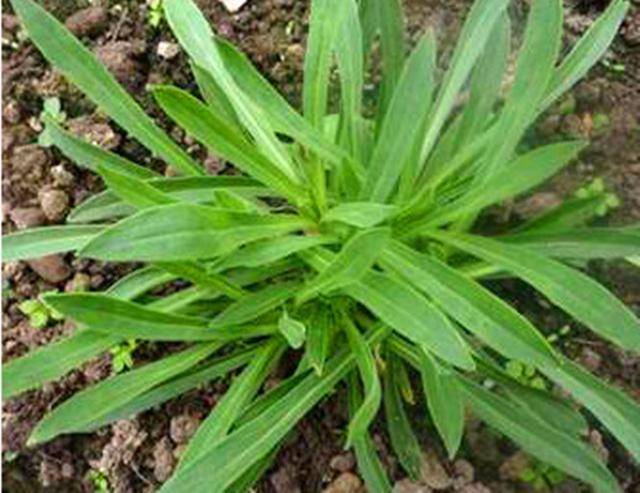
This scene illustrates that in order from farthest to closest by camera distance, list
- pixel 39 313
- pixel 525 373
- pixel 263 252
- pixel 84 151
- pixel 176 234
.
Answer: pixel 39 313 → pixel 525 373 → pixel 84 151 → pixel 263 252 → pixel 176 234

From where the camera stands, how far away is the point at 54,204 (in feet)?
6.19

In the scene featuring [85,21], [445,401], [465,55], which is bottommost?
[445,401]

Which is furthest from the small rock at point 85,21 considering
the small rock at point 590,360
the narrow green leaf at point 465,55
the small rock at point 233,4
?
the small rock at point 590,360

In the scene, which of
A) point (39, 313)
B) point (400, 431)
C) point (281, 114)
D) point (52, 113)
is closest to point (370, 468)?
point (400, 431)

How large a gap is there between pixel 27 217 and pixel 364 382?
748 mm

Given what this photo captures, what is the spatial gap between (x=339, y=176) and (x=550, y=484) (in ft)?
1.95

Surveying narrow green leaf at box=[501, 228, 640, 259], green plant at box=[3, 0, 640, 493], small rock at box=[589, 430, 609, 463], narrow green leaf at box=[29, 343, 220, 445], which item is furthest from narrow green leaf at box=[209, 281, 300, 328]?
small rock at box=[589, 430, 609, 463]

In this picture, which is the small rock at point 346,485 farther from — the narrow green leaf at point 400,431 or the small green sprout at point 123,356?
the small green sprout at point 123,356

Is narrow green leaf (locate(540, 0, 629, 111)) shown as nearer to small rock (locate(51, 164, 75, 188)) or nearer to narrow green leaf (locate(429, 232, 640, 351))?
narrow green leaf (locate(429, 232, 640, 351))

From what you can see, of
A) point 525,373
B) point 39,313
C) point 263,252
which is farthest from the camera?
point 39,313

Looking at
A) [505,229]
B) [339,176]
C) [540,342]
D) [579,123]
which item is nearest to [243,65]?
[339,176]

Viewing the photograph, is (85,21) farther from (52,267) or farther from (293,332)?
(293,332)

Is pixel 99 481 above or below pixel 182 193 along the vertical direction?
below

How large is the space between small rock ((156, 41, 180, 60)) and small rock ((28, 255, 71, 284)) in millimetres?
406
